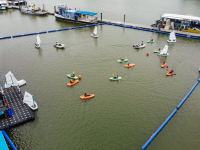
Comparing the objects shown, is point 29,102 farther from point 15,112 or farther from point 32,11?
point 32,11

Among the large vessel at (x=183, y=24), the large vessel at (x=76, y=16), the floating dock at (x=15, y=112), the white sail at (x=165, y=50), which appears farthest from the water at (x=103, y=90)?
the large vessel at (x=76, y=16)

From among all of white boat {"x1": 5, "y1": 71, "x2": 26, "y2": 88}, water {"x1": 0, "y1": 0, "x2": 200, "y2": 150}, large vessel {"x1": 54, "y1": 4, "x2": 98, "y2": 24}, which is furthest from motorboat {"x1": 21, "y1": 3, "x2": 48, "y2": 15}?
white boat {"x1": 5, "y1": 71, "x2": 26, "y2": 88}

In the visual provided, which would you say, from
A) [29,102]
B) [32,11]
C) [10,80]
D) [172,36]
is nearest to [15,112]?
[29,102]

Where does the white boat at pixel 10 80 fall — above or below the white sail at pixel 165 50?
below

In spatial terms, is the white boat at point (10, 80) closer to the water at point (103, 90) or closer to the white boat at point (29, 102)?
the water at point (103, 90)

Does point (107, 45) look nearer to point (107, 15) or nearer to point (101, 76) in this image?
point (101, 76)

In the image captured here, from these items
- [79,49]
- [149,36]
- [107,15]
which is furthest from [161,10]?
[79,49]
